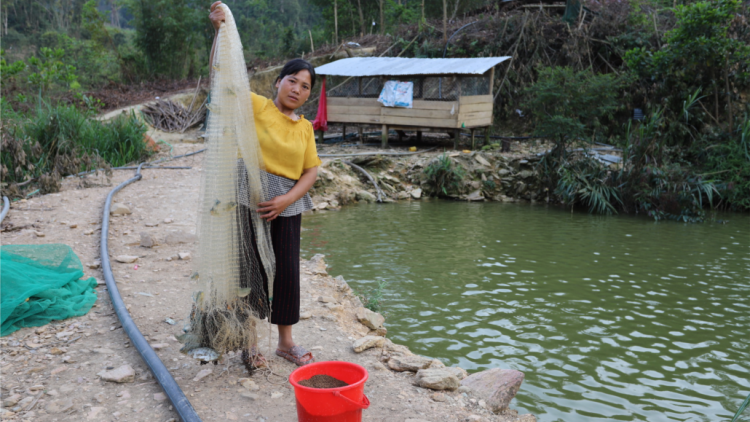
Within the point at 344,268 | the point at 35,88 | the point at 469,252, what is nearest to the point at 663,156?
the point at 469,252

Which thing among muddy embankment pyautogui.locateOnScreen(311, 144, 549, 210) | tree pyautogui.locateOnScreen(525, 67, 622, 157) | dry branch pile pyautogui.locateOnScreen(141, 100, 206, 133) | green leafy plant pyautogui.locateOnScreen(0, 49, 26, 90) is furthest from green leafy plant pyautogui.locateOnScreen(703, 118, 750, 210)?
green leafy plant pyautogui.locateOnScreen(0, 49, 26, 90)

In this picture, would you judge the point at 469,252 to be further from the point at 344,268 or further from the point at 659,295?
the point at 659,295

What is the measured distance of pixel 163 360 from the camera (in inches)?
106

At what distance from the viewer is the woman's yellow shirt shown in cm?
238

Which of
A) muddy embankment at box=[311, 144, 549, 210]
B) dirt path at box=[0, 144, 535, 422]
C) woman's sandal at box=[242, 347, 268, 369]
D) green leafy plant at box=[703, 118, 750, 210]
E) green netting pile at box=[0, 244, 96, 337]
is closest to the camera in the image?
dirt path at box=[0, 144, 535, 422]

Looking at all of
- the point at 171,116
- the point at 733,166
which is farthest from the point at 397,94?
the point at 171,116

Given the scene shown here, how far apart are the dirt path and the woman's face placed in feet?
3.07

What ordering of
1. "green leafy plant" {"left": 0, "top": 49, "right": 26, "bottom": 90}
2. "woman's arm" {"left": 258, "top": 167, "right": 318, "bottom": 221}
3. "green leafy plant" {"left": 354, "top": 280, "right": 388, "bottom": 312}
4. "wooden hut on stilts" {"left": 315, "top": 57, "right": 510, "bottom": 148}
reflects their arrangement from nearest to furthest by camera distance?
"woman's arm" {"left": 258, "top": 167, "right": 318, "bottom": 221} < "green leafy plant" {"left": 354, "top": 280, "right": 388, "bottom": 312} < "wooden hut on stilts" {"left": 315, "top": 57, "right": 510, "bottom": 148} < "green leafy plant" {"left": 0, "top": 49, "right": 26, "bottom": 90}

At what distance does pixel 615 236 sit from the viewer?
7.36 m

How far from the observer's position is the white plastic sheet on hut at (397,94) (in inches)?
436

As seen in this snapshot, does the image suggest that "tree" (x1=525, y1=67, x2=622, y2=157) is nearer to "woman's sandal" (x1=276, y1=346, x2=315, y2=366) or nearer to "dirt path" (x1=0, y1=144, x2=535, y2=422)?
"dirt path" (x1=0, y1=144, x2=535, y2=422)

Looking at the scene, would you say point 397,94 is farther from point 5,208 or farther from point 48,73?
point 48,73

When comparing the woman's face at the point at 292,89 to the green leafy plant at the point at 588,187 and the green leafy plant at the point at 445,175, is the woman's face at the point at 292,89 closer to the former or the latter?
the green leafy plant at the point at 588,187

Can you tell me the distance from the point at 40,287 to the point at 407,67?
9.22 meters
